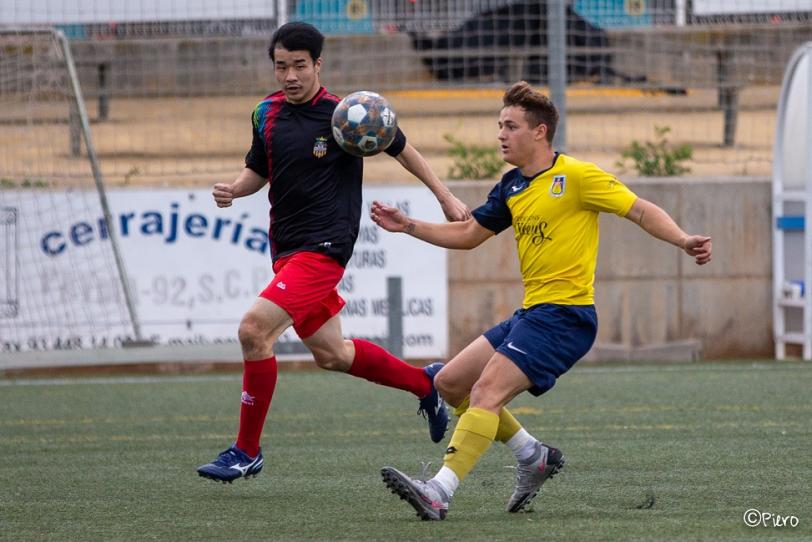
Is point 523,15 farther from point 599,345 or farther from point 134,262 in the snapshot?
point 134,262

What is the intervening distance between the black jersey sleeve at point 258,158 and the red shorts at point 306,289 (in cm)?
49

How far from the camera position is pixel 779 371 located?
11.1m

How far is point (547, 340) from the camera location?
5.49 m

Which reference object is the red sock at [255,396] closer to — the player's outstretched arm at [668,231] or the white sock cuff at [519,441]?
the white sock cuff at [519,441]

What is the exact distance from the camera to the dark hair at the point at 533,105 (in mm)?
5758

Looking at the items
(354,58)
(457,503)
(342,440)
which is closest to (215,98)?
(354,58)

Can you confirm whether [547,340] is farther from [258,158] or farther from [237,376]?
[237,376]

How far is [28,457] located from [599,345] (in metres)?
6.42

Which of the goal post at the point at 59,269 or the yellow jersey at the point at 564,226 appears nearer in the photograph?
the yellow jersey at the point at 564,226

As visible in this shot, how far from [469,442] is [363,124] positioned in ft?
5.66

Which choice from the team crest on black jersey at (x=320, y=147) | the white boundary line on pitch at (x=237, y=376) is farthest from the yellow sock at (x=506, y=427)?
the white boundary line on pitch at (x=237, y=376)

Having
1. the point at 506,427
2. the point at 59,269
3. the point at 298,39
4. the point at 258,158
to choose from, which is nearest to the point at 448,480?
the point at 506,427

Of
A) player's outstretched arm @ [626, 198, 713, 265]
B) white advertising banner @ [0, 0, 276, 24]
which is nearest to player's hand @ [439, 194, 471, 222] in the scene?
player's outstretched arm @ [626, 198, 713, 265]

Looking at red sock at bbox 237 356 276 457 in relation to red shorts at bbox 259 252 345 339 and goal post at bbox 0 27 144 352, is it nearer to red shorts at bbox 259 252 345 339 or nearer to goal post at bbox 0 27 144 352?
red shorts at bbox 259 252 345 339
